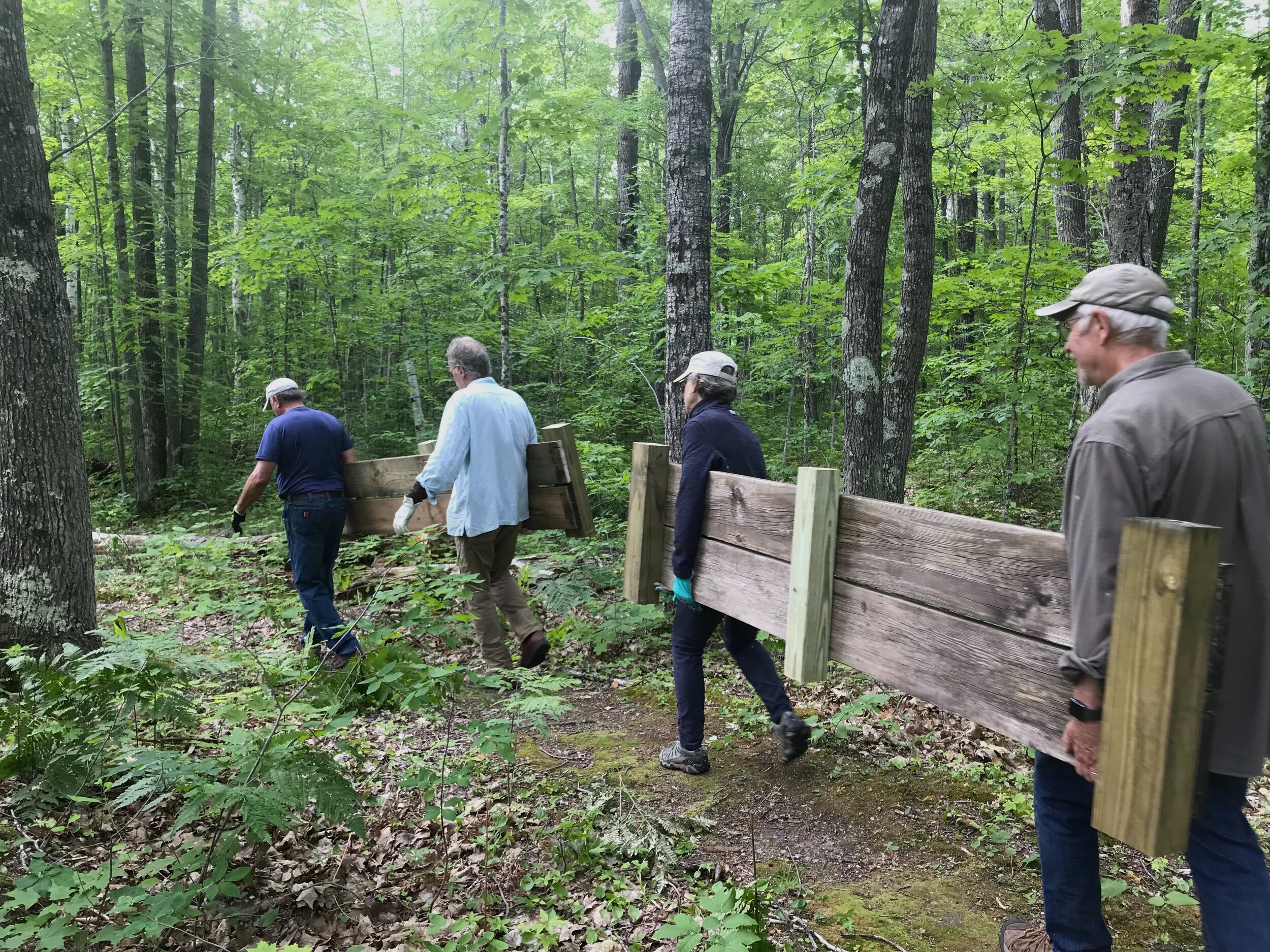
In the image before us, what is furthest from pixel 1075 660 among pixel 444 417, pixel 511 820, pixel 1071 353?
pixel 444 417

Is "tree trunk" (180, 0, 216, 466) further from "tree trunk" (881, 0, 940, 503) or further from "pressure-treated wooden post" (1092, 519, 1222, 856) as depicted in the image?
"pressure-treated wooden post" (1092, 519, 1222, 856)

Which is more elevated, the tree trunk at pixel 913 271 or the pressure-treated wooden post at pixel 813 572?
the tree trunk at pixel 913 271

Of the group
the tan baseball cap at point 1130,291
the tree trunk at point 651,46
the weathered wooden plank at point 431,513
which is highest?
the tree trunk at point 651,46

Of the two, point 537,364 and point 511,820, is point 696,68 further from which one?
point 537,364

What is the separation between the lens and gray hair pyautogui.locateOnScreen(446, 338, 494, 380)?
566cm

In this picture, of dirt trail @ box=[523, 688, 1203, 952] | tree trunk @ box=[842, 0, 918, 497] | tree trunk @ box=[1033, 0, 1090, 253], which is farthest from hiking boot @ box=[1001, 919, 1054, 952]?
tree trunk @ box=[1033, 0, 1090, 253]

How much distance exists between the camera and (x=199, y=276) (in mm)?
14344

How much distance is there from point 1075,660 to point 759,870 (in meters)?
1.93

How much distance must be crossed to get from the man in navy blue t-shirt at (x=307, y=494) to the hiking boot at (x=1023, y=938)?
474 centimetres

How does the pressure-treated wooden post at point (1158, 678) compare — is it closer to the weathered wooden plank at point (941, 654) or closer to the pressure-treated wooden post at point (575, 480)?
the weathered wooden plank at point (941, 654)

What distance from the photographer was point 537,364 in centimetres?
1383

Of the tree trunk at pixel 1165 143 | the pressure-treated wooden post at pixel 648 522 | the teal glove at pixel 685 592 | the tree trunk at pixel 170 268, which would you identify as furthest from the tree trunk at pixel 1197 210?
the tree trunk at pixel 170 268

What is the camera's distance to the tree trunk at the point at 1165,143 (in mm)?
9508

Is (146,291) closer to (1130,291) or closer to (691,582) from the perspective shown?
(691,582)
